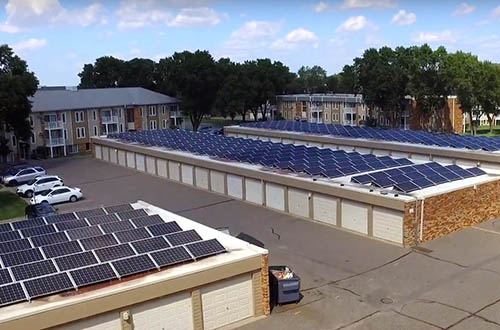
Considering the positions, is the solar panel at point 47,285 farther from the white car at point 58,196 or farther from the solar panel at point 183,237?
the white car at point 58,196

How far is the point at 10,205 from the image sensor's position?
36594 millimetres

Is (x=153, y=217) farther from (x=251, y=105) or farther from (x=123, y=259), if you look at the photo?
(x=251, y=105)

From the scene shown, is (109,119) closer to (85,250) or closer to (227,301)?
(85,250)

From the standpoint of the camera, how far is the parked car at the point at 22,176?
43.8 meters

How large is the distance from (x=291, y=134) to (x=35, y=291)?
140 feet

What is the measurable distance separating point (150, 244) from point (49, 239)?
3.55 meters

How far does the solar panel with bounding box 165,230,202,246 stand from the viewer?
17250 millimetres

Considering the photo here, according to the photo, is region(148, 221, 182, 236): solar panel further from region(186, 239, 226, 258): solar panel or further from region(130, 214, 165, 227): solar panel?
region(186, 239, 226, 258): solar panel

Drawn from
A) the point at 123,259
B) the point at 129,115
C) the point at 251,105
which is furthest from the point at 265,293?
the point at 251,105

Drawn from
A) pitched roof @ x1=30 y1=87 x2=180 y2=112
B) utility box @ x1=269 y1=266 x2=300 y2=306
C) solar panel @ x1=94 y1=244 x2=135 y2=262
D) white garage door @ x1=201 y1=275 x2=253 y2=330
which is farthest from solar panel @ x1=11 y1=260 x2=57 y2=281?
pitched roof @ x1=30 y1=87 x2=180 y2=112

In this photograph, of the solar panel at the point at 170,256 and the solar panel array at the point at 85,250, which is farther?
the solar panel at the point at 170,256

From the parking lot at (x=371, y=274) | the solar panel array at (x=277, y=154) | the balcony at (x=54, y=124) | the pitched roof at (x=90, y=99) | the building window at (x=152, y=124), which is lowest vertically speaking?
the parking lot at (x=371, y=274)

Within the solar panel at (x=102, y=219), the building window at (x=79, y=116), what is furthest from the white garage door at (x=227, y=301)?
the building window at (x=79, y=116)

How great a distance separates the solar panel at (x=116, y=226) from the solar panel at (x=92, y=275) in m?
3.43
